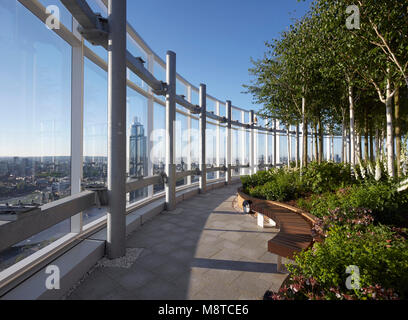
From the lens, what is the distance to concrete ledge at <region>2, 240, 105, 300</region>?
232cm

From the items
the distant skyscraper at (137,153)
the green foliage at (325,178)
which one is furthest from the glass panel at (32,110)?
the green foliage at (325,178)

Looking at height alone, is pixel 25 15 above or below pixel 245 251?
above

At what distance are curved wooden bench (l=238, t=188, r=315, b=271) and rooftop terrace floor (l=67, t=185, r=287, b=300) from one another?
41 cm

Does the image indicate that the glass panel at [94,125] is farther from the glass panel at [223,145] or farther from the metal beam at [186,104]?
the glass panel at [223,145]

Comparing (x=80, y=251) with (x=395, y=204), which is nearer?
(x=80, y=251)

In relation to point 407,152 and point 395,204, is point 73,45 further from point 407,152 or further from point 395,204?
point 407,152

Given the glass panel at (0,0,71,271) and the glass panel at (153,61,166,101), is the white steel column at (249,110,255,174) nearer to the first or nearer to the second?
the glass panel at (153,61,166,101)

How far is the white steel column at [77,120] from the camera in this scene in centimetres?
384

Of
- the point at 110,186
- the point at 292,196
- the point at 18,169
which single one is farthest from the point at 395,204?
the point at 18,169

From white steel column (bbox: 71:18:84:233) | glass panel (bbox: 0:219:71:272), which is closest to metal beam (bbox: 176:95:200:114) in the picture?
white steel column (bbox: 71:18:84:233)

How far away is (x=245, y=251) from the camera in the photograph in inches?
155

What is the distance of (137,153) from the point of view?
6.30 metres

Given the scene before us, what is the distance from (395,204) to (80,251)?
5800 millimetres

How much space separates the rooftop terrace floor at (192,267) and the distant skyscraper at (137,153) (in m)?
1.41
